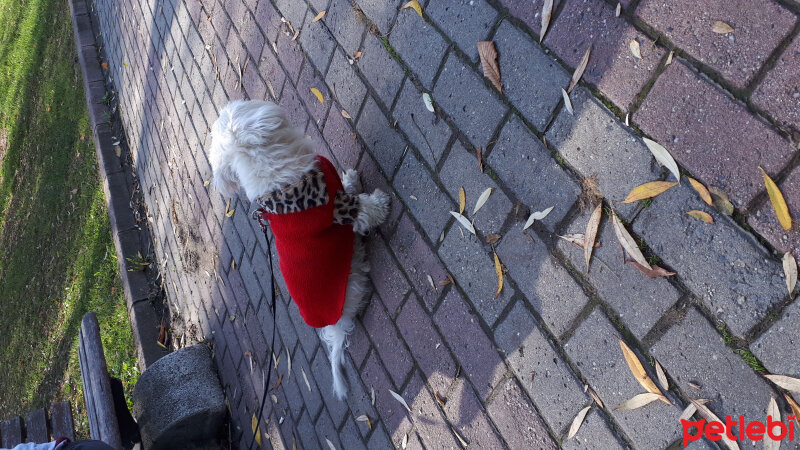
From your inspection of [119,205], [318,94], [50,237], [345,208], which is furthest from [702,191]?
[50,237]

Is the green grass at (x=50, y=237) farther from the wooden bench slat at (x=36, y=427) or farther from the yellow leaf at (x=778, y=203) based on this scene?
the yellow leaf at (x=778, y=203)

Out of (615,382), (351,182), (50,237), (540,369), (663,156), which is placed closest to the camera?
(663,156)

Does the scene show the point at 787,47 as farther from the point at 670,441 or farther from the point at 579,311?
the point at 670,441

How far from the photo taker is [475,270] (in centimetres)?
235

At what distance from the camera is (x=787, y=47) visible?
5.06ft

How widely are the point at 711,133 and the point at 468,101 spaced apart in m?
0.99

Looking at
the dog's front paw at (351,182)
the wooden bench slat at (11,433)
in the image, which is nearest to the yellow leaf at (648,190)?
the dog's front paw at (351,182)

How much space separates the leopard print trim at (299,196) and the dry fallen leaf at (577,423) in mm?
1430

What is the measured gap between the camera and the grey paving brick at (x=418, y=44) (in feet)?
8.25

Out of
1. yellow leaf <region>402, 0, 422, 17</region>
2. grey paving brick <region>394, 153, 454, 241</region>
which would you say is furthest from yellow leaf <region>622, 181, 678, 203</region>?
yellow leaf <region>402, 0, 422, 17</region>

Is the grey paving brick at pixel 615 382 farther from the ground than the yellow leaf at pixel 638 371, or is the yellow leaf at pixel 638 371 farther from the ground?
the yellow leaf at pixel 638 371

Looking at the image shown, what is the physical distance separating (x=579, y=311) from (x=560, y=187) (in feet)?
1.51

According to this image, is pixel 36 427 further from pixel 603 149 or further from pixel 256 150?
pixel 603 149

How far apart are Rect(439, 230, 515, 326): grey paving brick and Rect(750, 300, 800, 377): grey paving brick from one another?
0.87 meters
